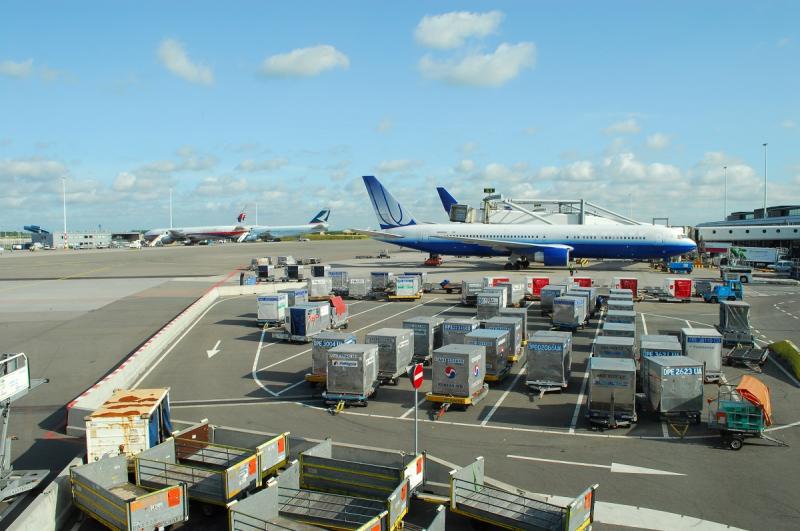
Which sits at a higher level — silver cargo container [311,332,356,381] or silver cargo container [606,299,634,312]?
silver cargo container [606,299,634,312]

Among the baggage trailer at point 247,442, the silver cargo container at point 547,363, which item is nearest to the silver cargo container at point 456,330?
the silver cargo container at point 547,363

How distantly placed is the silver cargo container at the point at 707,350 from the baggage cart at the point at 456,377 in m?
8.01

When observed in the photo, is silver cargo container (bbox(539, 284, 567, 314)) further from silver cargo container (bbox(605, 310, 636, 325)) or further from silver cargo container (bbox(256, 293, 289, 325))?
silver cargo container (bbox(256, 293, 289, 325))

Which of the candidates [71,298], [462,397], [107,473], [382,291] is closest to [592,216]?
[382,291]

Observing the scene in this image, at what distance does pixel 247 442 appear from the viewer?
13.6m

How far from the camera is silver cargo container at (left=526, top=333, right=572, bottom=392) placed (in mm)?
20531

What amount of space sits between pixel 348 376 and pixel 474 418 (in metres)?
4.19

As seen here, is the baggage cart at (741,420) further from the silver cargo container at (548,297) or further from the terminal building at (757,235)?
the terminal building at (757,235)

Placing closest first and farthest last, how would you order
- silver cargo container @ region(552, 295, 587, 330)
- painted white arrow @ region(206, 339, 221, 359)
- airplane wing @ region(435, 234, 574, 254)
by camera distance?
painted white arrow @ region(206, 339, 221, 359) → silver cargo container @ region(552, 295, 587, 330) → airplane wing @ region(435, 234, 574, 254)

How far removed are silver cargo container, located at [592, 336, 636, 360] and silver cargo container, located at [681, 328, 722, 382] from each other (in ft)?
7.10

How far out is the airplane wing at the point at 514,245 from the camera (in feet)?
213

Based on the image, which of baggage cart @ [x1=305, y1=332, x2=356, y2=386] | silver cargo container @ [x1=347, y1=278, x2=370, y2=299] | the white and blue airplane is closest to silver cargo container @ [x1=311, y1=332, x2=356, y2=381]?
baggage cart @ [x1=305, y1=332, x2=356, y2=386]

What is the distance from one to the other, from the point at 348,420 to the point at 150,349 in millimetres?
11996

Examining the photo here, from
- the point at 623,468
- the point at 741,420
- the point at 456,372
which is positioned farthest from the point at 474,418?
the point at 741,420
